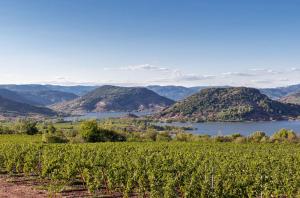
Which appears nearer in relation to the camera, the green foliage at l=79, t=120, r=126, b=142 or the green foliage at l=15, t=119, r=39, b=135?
the green foliage at l=79, t=120, r=126, b=142

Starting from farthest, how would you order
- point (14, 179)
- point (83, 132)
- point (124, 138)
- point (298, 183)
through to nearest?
point (124, 138), point (83, 132), point (14, 179), point (298, 183)

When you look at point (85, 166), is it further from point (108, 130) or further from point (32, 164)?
point (108, 130)

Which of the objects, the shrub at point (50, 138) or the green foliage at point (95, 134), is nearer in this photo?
the shrub at point (50, 138)

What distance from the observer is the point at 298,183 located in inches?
837

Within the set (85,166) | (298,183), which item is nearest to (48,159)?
(85,166)

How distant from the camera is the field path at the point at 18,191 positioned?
22.8 metres

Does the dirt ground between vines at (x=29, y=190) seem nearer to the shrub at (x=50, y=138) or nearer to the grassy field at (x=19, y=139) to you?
the grassy field at (x=19, y=139)

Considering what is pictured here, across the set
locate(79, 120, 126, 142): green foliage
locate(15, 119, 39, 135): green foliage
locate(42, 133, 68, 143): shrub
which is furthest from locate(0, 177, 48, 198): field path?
locate(15, 119, 39, 135): green foliage

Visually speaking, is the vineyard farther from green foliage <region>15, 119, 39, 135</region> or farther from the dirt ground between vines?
green foliage <region>15, 119, 39, 135</region>

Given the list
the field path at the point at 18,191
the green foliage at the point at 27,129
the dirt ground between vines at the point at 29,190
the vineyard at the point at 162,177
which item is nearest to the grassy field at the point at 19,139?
the green foliage at the point at 27,129

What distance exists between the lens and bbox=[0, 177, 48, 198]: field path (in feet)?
74.7

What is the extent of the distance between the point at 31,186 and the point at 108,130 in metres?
62.5

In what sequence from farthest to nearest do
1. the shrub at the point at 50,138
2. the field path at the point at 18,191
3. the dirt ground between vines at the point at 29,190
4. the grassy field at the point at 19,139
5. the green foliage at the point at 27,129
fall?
the green foliage at the point at 27,129 < the shrub at the point at 50,138 < the grassy field at the point at 19,139 < the dirt ground between vines at the point at 29,190 < the field path at the point at 18,191

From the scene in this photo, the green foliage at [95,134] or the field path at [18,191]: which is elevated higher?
the field path at [18,191]
